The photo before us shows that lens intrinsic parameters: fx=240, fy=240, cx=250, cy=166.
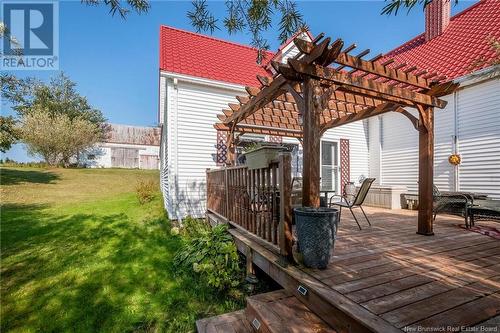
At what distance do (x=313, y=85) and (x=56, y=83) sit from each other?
29.8 metres

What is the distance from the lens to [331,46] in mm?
2619

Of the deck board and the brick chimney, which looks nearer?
the deck board

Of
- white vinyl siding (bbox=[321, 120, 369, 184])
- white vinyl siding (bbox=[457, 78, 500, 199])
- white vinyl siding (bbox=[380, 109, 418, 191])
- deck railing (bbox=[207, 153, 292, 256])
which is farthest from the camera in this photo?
white vinyl siding (bbox=[321, 120, 369, 184])

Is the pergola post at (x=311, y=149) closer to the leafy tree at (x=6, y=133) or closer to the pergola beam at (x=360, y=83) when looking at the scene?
the pergola beam at (x=360, y=83)

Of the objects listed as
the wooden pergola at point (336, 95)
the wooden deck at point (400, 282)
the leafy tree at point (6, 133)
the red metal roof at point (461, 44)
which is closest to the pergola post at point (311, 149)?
the wooden pergola at point (336, 95)

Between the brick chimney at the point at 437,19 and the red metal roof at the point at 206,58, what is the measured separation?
564 cm

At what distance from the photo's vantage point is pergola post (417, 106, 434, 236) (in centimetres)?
377

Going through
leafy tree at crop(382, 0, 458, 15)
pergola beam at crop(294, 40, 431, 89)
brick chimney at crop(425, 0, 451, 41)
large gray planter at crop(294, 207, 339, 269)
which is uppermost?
brick chimney at crop(425, 0, 451, 41)

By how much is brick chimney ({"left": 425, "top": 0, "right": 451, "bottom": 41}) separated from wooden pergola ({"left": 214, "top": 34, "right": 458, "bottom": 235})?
5.63m

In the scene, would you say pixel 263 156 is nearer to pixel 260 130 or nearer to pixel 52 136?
pixel 260 130

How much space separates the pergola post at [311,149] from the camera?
104 inches

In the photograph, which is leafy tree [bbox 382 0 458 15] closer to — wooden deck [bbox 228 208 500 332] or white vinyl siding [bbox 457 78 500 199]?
wooden deck [bbox 228 208 500 332]

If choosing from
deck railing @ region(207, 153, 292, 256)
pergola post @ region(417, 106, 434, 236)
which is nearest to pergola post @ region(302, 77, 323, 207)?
deck railing @ region(207, 153, 292, 256)

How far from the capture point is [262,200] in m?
3.06
